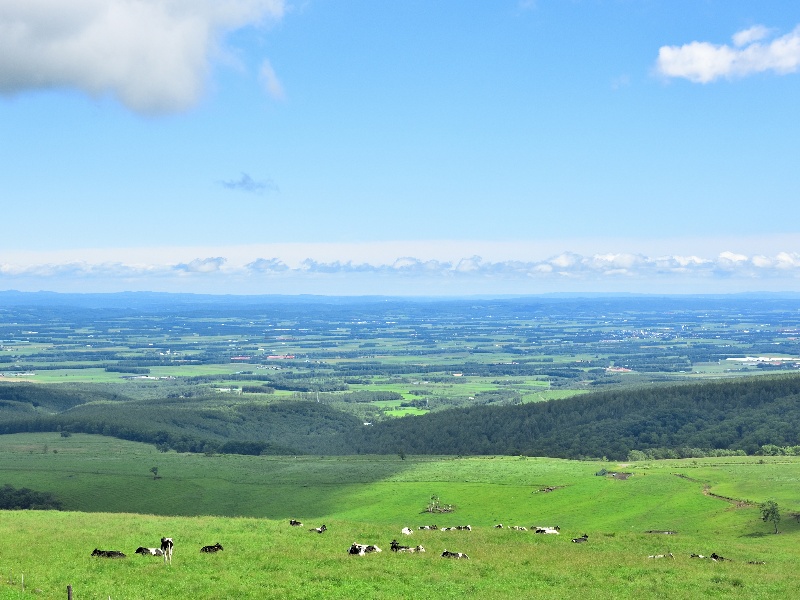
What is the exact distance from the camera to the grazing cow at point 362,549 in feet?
137

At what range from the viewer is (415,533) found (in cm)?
5081

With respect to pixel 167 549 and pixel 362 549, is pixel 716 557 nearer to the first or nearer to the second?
pixel 362 549

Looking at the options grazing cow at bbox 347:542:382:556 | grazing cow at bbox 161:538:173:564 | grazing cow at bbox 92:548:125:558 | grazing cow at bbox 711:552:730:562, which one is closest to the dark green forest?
grazing cow at bbox 711:552:730:562

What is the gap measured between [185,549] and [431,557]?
39.3 ft

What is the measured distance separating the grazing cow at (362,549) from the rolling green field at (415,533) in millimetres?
555

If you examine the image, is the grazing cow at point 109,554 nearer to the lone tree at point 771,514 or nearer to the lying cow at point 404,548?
the lying cow at point 404,548

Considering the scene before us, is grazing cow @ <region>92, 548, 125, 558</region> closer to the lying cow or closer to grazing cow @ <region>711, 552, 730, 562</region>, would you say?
the lying cow

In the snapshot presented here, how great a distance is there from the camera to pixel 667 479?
288ft

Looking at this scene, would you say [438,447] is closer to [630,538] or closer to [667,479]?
[667,479]

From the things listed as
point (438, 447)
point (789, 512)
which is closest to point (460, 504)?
point (789, 512)

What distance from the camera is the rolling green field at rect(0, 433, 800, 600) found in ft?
116

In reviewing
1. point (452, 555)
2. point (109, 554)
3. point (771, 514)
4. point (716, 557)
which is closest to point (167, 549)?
point (109, 554)

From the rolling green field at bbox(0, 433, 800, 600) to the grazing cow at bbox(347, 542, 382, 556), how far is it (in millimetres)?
555

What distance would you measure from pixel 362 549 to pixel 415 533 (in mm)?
9465
